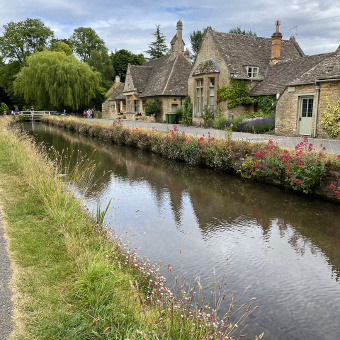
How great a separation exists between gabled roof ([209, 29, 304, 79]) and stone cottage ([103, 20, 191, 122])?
8018mm

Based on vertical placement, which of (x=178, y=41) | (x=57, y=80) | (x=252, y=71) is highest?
(x=178, y=41)

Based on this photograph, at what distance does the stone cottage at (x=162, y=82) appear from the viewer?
109 ft

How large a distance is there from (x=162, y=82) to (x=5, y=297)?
3260 cm

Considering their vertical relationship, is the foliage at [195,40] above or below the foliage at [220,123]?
above

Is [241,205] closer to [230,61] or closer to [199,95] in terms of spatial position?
[230,61]

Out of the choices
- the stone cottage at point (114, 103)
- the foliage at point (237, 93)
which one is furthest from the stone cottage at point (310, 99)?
the stone cottage at point (114, 103)

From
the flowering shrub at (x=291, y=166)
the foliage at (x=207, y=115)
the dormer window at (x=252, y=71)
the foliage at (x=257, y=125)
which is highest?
the dormer window at (x=252, y=71)

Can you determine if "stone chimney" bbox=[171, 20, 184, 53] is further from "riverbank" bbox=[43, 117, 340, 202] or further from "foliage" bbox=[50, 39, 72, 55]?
"foliage" bbox=[50, 39, 72, 55]

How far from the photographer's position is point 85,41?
72500 millimetres

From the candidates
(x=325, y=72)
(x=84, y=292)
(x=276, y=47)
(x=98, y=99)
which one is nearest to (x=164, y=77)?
(x=276, y=47)

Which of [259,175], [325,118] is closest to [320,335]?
[259,175]

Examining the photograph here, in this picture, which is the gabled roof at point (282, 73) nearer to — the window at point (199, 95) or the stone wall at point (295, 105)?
the stone wall at point (295, 105)

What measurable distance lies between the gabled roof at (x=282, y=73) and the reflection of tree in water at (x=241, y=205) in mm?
11416

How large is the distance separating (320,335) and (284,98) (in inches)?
641
